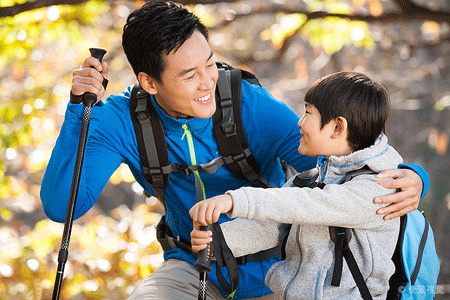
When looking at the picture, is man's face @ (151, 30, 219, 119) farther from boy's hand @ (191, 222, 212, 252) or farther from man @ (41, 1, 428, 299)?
boy's hand @ (191, 222, 212, 252)

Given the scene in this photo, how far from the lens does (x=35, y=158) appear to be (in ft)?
14.4

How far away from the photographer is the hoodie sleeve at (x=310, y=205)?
1293 millimetres

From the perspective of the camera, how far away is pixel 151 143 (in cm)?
182

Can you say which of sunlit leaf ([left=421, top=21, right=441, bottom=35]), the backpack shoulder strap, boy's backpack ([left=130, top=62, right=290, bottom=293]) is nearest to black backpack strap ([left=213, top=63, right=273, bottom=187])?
boy's backpack ([left=130, top=62, right=290, bottom=293])

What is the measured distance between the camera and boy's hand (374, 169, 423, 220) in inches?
53.1

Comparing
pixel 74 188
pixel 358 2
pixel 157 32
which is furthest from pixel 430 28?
pixel 74 188

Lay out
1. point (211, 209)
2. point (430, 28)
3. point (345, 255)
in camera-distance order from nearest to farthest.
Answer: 1. point (211, 209)
2. point (345, 255)
3. point (430, 28)

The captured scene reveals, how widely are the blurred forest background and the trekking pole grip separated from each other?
1075 millimetres

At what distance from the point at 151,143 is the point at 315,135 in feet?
2.15

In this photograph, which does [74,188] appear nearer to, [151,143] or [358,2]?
[151,143]

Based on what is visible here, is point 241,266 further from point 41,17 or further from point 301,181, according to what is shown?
point 41,17

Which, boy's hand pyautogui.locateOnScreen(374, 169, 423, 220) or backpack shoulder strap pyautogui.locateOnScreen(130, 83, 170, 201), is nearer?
boy's hand pyautogui.locateOnScreen(374, 169, 423, 220)

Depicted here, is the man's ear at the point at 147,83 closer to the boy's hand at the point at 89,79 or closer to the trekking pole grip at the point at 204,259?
the boy's hand at the point at 89,79

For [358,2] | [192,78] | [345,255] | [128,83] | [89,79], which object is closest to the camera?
[345,255]
